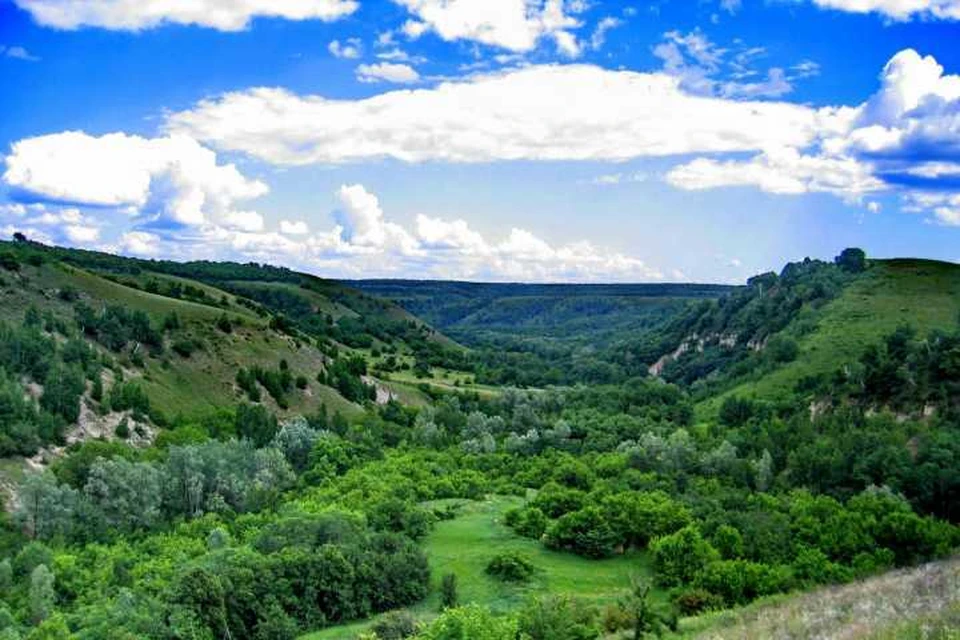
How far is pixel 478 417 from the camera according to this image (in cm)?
13775

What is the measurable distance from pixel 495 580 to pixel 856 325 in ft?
482

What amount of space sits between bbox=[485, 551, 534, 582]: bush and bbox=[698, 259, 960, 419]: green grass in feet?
334

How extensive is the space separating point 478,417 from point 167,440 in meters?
49.8

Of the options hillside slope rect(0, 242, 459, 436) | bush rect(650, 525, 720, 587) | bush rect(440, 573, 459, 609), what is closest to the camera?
bush rect(440, 573, 459, 609)

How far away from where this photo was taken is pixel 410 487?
279 ft

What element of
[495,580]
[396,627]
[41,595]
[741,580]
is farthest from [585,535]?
[41,595]

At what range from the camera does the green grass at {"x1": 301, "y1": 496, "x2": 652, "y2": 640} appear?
169 ft

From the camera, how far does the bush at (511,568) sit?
55.1 metres

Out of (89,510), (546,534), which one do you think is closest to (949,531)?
(546,534)

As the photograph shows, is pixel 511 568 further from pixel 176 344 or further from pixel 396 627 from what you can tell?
pixel 176 344

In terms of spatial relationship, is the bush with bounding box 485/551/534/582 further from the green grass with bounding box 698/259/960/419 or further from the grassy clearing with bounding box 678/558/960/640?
the green grass with bounding box 698/259/960/419

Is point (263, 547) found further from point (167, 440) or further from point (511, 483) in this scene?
point (167, 440)

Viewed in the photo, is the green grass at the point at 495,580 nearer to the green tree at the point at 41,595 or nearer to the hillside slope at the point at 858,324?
the green tree at the point at 41,595

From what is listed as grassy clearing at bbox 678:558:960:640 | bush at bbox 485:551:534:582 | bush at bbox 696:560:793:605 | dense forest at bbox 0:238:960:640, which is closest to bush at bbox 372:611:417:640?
dense forest at bbox 0:238:960:640
